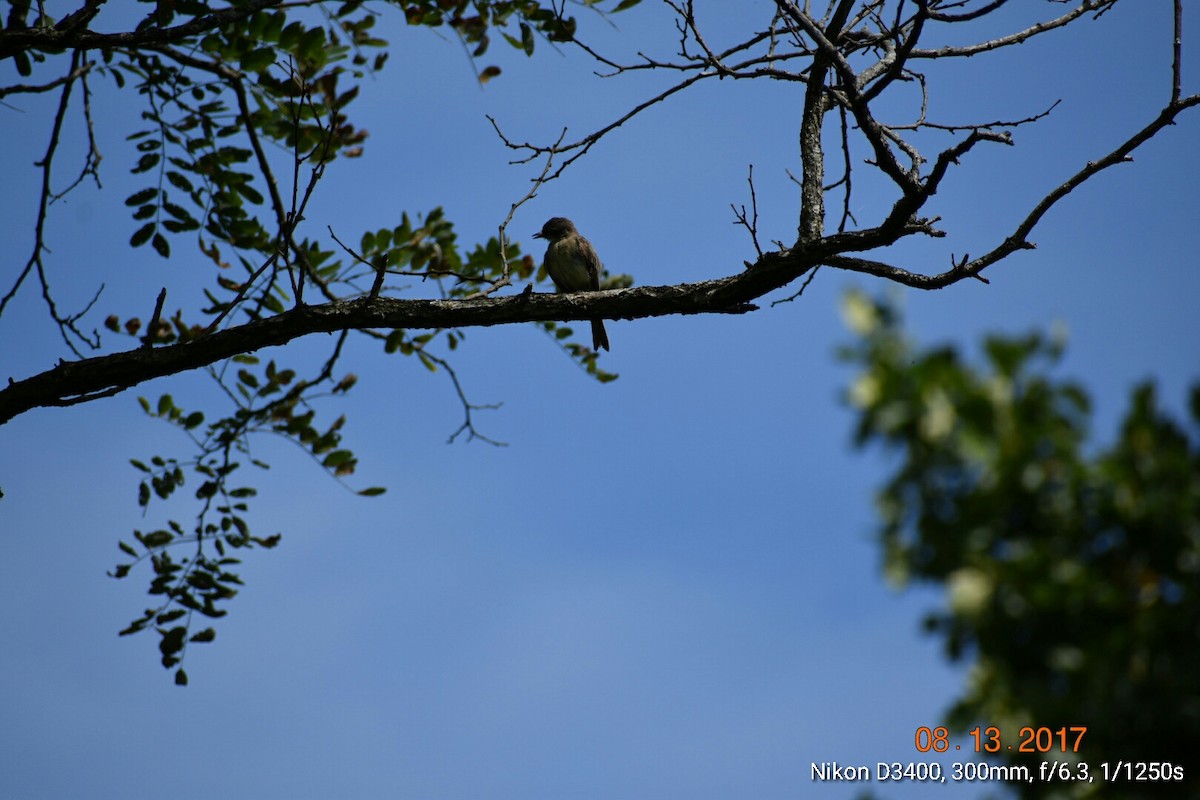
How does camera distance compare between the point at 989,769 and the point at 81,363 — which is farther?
the point at 81,363

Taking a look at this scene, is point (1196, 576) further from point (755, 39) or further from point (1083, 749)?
point (755, 39)

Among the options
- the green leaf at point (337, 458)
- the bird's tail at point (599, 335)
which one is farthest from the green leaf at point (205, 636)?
the bird's tail at point (599, 335)

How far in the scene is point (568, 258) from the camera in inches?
351

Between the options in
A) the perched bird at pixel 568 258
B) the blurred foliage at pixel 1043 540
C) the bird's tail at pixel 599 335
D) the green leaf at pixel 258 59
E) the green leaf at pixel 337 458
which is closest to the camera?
the blurred foliage at pixel 1043 540

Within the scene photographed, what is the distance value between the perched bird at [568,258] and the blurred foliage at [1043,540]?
23.7ft

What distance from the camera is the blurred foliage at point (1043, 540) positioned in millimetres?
1575

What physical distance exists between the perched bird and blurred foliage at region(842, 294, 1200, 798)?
284 inches

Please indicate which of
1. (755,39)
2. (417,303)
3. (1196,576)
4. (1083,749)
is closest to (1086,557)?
(1196,576)

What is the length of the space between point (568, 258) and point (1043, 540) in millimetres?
7481

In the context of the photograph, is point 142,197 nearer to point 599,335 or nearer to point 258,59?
point 258,59

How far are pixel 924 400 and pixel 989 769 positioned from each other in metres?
0.76

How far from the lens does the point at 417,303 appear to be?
4.82 metres

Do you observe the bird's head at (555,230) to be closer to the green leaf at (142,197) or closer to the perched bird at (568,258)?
the perched bird at (568,258)

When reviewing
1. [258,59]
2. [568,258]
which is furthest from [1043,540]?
[568,258]
